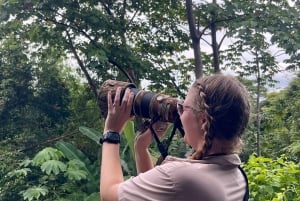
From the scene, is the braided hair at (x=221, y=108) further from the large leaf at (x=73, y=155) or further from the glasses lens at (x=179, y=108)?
the large leaf at (x=73, y=155)

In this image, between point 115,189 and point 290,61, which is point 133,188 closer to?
point 115,189

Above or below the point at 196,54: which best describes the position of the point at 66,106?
below

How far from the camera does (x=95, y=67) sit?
5418 mm

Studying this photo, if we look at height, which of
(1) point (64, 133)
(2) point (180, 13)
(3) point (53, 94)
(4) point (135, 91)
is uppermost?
(2) point (180, 13)

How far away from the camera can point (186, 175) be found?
1061mm

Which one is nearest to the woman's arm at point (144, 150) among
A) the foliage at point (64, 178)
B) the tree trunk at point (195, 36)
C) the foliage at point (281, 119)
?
the foliage at point (64, 178)

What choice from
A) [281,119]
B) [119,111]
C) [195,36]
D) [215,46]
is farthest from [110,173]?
[281,119]

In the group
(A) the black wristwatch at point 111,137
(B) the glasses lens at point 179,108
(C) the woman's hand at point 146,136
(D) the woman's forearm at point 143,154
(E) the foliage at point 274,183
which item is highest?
(B) the glasses lens at point 179,108

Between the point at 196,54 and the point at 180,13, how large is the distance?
0.86m

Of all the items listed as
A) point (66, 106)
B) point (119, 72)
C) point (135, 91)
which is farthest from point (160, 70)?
point (135, 91)

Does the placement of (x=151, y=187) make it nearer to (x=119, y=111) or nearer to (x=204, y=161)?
(x=204, y=161)

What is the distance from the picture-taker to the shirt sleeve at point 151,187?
1.06 metres

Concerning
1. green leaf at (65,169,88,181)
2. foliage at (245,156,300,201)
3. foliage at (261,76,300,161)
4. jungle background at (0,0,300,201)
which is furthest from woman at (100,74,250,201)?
foliage at (261,76,300,161)

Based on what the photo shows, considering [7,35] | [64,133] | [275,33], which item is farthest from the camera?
[64,133]
